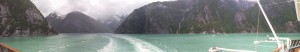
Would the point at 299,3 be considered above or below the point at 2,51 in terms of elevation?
above

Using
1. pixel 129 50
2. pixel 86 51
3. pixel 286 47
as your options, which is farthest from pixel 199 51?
pixel 286 47

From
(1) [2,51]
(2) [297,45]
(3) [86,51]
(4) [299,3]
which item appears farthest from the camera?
(3) [86,51]

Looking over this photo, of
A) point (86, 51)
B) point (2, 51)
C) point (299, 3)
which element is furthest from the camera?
point (86, 51)

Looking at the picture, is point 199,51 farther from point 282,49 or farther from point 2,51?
point 2,51

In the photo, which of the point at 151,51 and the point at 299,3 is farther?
the point at 151,51

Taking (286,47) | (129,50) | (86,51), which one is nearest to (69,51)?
(86,51)

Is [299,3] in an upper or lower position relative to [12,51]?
upper

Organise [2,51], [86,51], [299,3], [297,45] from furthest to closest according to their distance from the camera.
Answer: [86,51] < [297,45] < [299,3] < [2,51]

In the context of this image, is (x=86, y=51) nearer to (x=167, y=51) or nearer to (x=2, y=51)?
(x=167, y=51)

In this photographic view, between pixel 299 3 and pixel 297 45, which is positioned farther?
pixel 297 45
